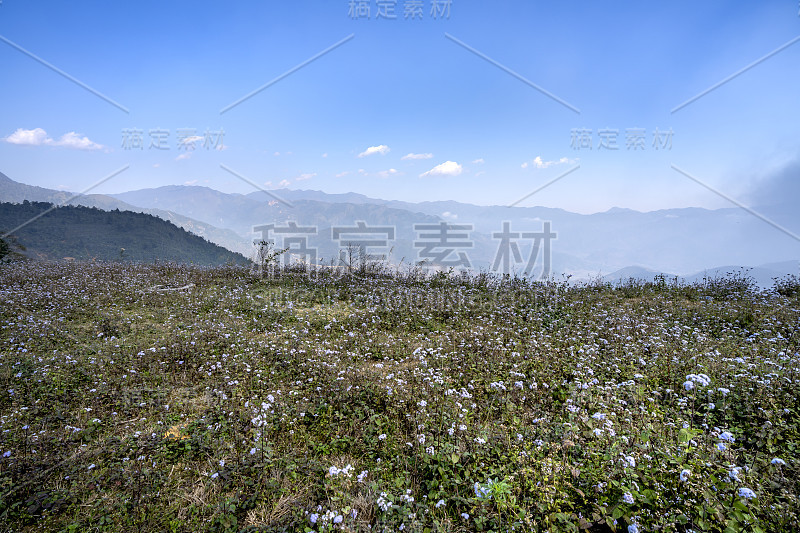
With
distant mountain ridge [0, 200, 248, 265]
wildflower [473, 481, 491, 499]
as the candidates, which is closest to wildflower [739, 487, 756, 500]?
wildflower [473, 481, 491, 499]

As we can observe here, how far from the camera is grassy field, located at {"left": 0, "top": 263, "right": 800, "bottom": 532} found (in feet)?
10.3

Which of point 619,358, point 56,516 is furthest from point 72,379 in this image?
point 619,358

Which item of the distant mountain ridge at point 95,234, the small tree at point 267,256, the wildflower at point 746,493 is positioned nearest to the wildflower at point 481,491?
the wildflower at point 746,493

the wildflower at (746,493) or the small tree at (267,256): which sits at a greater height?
the small tree at (267,256)

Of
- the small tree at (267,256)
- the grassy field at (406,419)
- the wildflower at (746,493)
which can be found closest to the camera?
the wildflower at (746,493)

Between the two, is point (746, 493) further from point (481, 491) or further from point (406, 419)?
point (406, 419)

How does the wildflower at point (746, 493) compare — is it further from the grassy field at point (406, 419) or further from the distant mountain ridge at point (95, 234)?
the distant mountain ridge at point (95, 234)

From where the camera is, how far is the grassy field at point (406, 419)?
3.15 meters

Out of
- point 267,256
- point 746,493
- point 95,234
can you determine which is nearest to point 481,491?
point 746,493

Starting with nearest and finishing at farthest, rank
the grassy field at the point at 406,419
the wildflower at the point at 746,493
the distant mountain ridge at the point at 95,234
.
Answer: the wildflower at the point at 746,493 < the grassy field at the point at 406,419 < the distant mountain ridge at the point at 95,234

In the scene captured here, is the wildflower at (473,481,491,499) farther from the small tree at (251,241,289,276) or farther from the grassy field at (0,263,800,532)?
the small tree at (251,241,289,276)

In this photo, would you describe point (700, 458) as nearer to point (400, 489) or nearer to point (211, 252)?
point (400, 489)

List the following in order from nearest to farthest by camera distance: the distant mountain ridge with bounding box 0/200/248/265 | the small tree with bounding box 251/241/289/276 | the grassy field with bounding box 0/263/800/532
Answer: the grassy field with bounding box 0/263/800/532 < the small tree with bounding box 251/241/289/276 < the distant mountain ridge with bounding box 0/200/248/265

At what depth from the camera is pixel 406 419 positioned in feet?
16.0
